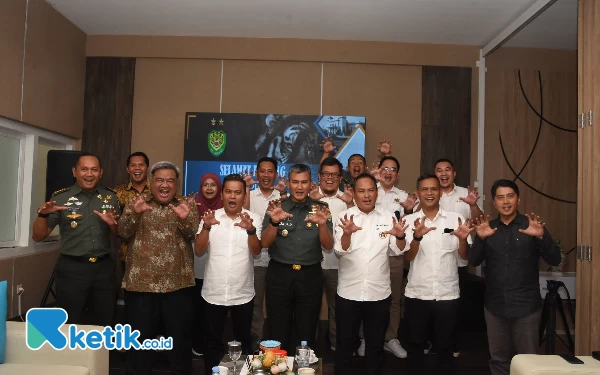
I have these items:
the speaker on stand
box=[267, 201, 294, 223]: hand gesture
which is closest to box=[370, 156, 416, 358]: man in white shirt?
box=[267, 201, 294, 223]: hand gesture

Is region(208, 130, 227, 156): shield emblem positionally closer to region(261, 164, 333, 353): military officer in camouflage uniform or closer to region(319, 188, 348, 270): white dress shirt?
region(319, 188, 348, 270): white dress shirt

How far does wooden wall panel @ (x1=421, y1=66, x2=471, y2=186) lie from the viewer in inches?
227

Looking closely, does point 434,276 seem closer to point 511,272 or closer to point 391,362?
point 511,272

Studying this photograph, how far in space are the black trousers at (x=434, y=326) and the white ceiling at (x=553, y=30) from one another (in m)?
3.22

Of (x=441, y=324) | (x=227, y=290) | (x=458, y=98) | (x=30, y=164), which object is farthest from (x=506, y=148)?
(x=30, y=164)

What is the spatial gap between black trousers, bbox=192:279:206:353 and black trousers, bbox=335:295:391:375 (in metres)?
1.24

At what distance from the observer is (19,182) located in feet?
15.7

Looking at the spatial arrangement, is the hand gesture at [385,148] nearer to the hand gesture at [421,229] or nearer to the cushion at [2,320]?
the hand gesture at [421,229]

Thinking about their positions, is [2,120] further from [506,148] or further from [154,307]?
[506,148]

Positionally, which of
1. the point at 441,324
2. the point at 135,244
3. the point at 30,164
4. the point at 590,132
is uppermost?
the point at 590,132

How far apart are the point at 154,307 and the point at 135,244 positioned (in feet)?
1.50

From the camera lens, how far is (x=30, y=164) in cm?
484

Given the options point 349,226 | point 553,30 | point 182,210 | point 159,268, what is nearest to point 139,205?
point 182,210

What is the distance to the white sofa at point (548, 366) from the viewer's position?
2.37 metres
